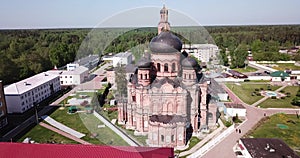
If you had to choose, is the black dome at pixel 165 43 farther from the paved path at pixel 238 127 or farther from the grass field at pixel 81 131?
the paved path at pixel 238 127

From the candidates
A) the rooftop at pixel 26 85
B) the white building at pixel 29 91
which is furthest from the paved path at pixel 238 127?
the rooftop at pixel 26 85

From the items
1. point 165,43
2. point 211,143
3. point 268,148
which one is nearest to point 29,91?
point 165,43

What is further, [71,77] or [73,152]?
[71,77]

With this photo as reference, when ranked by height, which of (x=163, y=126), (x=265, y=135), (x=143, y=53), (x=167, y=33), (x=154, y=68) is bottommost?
(x=265, y=135)

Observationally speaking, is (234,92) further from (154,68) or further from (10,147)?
(10,147)

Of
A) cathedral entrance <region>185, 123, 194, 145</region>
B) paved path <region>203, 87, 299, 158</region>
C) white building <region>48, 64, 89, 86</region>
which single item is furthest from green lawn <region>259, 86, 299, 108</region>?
white building <region>48, 64, 89, 86</region>

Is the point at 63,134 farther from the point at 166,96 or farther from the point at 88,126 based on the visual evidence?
the point at 166,96

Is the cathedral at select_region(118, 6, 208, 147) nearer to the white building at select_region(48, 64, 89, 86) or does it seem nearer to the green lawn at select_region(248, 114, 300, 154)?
the green lawn at select_region(248, 114, 300, 154)

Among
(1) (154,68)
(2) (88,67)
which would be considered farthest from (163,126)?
(2) (88,67)
